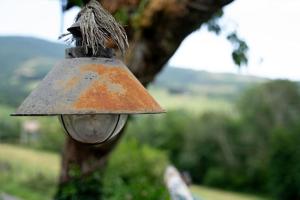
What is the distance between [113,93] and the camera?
6.23 feet

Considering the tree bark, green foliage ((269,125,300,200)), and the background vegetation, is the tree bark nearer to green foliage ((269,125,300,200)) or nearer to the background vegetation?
the background vegetation

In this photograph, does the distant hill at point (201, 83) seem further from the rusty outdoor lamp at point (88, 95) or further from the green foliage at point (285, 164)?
the rusty outdoor lamp at point (88, 95)

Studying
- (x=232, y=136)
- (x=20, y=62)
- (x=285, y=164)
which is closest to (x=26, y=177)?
(x=285, y=164)

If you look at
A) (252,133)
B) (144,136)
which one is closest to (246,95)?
(252,133)

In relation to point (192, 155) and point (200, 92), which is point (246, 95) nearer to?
point (192, 155)

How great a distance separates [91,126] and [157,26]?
2651mm

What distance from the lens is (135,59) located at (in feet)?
15.6

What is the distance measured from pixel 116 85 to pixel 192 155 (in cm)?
3118

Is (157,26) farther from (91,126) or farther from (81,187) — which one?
(91,126)

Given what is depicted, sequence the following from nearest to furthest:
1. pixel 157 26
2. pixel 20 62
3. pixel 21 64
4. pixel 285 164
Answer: pixel 157 26, pixel 285 164, pixel 21 64, pixel 20 62

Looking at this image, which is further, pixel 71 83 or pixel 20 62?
pixel 20 62

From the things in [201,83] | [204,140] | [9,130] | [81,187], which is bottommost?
[201,83]

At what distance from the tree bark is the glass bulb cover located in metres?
2.25

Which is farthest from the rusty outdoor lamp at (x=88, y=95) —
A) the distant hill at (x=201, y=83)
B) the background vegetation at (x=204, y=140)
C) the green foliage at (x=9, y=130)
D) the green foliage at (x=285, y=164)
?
the distant hill at (x=201, y=83)
